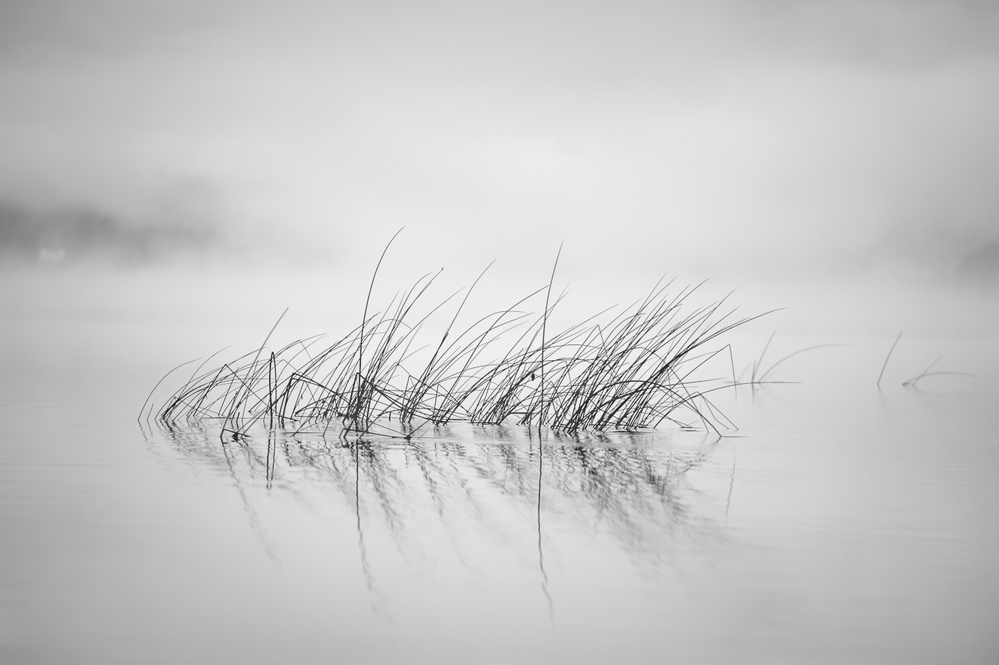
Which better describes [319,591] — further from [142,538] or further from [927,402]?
[927,402]

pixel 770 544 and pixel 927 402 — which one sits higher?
pixel 927 402

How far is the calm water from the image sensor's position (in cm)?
145

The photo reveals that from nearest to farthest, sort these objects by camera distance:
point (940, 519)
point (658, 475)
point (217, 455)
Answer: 1. point (940, 519)
2. point (658, 475)
3. point (217, 455)

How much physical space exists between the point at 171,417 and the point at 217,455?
3.91ft

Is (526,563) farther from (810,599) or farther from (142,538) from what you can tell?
(142,538)

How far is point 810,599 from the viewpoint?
1.63 m

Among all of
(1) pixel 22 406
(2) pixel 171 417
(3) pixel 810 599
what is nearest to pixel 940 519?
(3) pixel 810 599

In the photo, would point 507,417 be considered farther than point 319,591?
Yes

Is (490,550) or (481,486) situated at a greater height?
(481,486)

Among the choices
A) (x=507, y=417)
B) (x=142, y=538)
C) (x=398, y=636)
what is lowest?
(x=398, y=636)

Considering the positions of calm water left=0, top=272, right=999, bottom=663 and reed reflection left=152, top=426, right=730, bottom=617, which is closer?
calm water left=0, top=272, right=999, bottom=663

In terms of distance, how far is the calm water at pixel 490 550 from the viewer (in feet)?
4.75

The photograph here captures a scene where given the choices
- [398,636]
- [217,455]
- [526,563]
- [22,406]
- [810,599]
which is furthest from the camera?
[22,406]

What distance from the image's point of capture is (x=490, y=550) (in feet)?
6.31
